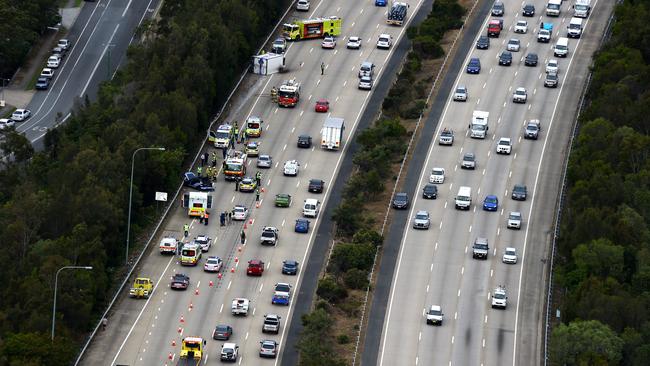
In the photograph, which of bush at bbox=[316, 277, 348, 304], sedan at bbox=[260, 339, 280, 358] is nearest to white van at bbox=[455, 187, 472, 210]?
bush at bbox=[316, 277, 348, 304]

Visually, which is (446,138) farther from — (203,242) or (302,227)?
(203,242)

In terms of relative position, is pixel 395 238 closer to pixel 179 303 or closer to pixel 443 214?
pixel 443 214

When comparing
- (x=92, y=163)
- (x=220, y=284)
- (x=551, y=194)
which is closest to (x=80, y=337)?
(x=220, y=284)

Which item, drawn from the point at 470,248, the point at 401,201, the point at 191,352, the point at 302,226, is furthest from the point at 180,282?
the point at 401,201

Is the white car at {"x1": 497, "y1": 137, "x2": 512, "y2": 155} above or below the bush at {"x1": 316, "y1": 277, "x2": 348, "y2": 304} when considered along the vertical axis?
above

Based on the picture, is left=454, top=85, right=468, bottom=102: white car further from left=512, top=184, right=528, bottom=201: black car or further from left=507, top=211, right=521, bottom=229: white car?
left=507, top=211, right=521, bottom=229: white car

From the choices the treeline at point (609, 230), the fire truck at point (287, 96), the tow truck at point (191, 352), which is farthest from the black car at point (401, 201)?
the tow truck at point (191, 352)
